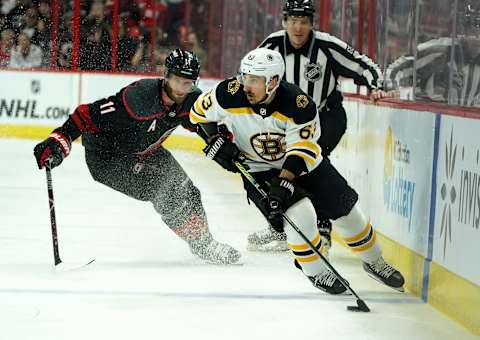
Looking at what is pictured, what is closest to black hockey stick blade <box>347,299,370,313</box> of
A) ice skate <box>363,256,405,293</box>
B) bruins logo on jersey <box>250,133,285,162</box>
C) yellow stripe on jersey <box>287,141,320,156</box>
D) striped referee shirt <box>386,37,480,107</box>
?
ice skate <box>363,256,405,293</box>

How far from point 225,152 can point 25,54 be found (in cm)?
816

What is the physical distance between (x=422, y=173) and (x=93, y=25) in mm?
8763

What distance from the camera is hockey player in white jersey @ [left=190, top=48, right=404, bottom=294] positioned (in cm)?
473

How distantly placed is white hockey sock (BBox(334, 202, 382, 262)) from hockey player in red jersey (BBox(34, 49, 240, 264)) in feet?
2.57

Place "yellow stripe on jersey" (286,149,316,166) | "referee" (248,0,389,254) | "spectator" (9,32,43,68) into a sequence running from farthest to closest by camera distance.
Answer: "spectator" (9,32,43,68) < "referee" (248,0,389,254) < "yellow stripe on jersey" (286,149,316,166)

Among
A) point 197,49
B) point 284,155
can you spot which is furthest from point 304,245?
point 197,49

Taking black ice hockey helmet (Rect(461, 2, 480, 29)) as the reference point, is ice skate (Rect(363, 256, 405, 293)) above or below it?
below

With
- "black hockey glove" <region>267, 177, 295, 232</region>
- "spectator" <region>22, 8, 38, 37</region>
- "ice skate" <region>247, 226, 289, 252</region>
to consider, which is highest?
"spectator" <region>22, 8, 38, 37</region>

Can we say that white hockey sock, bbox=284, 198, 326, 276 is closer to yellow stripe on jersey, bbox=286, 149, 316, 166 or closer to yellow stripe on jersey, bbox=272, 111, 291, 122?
yellow stripe on jersey, bbox=286, 149, 316, 166

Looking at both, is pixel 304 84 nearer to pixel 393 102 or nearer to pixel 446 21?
pixel 393 102

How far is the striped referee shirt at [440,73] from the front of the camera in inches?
181

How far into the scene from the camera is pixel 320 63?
6.00 metres

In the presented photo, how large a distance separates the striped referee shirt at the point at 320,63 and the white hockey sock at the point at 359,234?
112cm

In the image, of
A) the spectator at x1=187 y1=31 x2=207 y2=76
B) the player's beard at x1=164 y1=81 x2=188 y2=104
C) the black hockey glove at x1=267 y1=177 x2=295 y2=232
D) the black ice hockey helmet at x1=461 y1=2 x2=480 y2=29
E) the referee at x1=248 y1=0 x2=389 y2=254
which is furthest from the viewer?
the spectator at x1=187 y1=31 x2=207 y2=76
